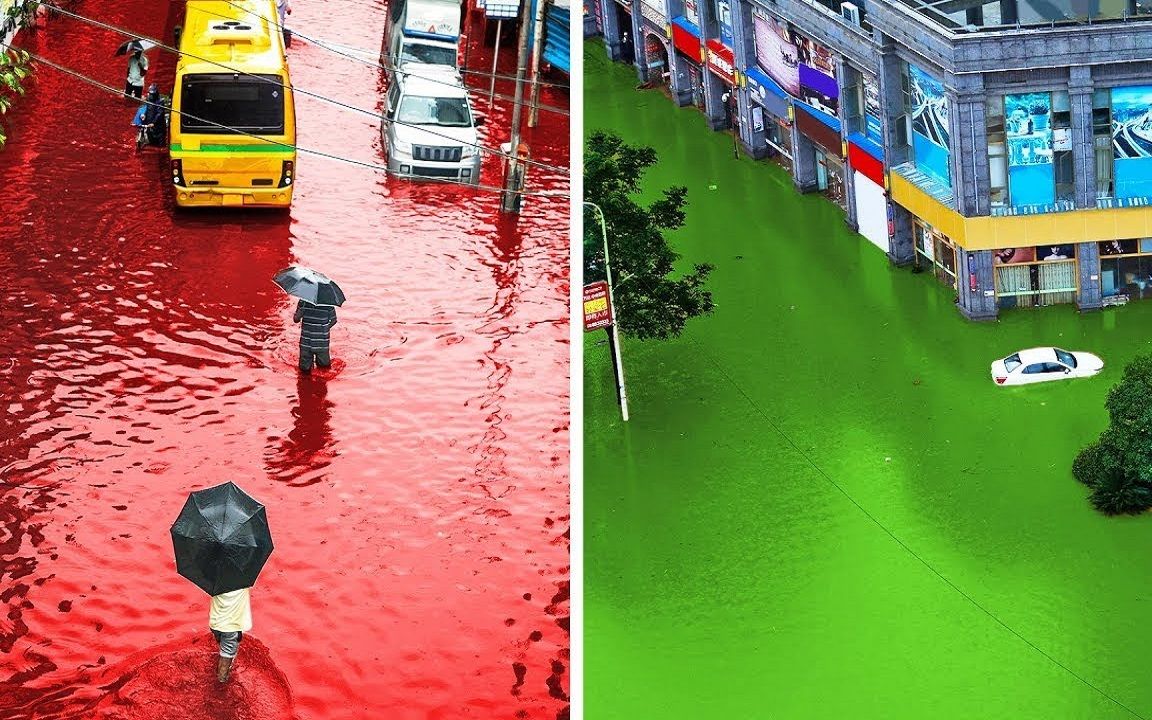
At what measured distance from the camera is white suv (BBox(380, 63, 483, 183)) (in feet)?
174

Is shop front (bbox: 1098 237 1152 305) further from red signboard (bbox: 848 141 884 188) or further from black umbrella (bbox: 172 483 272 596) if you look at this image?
black umbrella (bbox: 172 483 272 596)

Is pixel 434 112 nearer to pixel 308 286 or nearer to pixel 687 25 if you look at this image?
pixel 308 286

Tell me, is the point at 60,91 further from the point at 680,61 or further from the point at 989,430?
the point at 989,430

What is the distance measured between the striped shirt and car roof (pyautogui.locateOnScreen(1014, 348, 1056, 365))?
18121 mm

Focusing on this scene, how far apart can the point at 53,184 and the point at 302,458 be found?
624 inches

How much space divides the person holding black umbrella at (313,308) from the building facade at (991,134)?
17818 millimetres

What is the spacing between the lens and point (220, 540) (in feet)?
101

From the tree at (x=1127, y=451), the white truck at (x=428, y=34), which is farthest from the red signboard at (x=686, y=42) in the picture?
the tree at (x=1127, y=451)

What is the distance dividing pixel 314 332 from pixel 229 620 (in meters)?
12.1

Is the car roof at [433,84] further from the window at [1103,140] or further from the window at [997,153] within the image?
the window at [1103,140]

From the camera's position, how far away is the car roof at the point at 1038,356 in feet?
164

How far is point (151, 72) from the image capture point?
2329 inches

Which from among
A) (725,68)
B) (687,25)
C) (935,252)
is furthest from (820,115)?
(687,25)

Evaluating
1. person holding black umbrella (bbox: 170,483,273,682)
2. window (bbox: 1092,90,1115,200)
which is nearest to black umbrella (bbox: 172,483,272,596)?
person holding black umbrella (bbox: 170,483,273,682)
